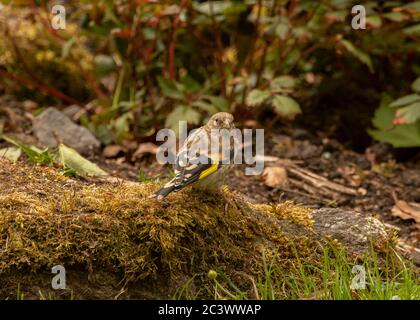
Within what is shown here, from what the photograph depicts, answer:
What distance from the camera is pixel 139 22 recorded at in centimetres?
641

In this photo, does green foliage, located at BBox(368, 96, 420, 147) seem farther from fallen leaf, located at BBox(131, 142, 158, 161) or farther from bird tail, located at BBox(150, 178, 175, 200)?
bird tail, located at BBox(150, 178, 175, 200)

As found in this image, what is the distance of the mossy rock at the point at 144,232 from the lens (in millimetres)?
3650

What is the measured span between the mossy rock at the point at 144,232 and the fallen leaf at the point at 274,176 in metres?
1.50

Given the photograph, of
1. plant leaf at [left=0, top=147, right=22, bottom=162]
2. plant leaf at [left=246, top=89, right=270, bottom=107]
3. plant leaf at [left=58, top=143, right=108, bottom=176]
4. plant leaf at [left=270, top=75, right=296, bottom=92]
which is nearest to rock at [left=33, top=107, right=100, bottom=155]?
plant leaf at [left=0, top=147, right=22, bottom=162]

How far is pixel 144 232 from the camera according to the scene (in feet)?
12.3

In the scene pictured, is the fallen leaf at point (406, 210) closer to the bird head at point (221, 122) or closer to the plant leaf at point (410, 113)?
the plant leaf at point (410, 113)

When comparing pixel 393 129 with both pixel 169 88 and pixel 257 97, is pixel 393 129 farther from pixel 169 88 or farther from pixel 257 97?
pixel 169 88

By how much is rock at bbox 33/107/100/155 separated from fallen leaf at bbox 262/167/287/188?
1578 mm

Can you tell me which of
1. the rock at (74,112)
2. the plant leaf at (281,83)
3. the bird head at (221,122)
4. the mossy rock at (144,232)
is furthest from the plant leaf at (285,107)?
the rock at (74,112)

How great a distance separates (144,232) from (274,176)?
2522 millimetres

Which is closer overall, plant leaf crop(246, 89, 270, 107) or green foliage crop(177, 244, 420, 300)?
green foliage crop(177, 244, 420, 300)

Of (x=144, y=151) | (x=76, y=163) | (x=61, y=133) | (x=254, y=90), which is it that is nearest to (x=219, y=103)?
(x=254, y=90)

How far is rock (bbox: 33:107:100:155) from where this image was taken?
6445 millimetres
